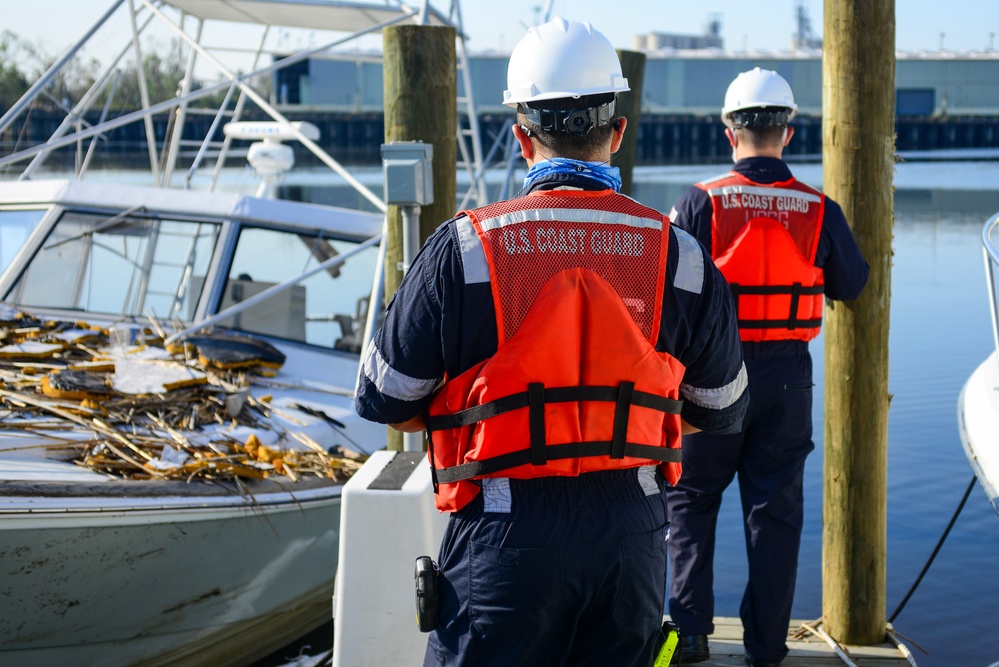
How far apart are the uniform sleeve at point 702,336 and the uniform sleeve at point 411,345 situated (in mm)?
490

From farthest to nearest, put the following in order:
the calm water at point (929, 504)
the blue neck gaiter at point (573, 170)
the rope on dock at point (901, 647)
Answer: the calm water at point (929, 504) → the rope on dock at point (901, 647) → the blue neck gaiter at point (573, 170)

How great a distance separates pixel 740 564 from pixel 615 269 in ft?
18.4

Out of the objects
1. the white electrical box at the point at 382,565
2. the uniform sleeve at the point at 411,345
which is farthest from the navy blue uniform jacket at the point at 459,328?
the white electrical box at the point at 382,565

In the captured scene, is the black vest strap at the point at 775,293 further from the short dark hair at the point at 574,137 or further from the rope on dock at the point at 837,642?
the short dark hair at the point at 574,137

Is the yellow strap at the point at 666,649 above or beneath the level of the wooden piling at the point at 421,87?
beneath

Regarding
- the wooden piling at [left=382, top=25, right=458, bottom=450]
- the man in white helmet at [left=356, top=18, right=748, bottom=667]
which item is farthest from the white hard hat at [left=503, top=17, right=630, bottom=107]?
the wooden piling at [left=382, top=25, right=458, bottom=450]

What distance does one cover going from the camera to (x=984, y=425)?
4926 mm

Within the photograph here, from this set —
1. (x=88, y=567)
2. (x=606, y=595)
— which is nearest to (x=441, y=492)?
(x=606, y=595)

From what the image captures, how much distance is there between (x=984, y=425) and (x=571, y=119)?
130 inches

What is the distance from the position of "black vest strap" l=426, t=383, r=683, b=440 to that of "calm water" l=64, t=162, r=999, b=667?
4.22m

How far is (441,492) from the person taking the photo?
2396mm

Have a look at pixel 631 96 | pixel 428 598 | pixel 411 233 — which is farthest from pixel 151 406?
pixel 631 96

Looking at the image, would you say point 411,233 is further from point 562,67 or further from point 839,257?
point 562,67

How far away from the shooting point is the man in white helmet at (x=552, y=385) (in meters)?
2.31
